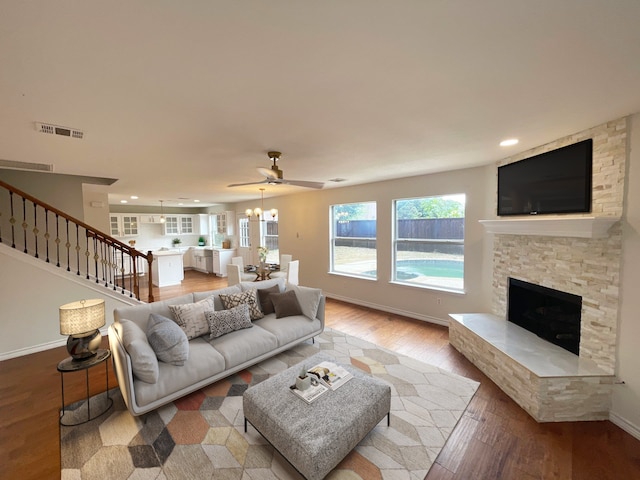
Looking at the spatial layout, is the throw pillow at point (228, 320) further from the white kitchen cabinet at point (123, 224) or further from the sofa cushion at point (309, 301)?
the white kitchen cabinet at point (123, 224)

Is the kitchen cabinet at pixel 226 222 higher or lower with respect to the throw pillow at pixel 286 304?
higher

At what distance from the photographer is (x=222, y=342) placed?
284cm

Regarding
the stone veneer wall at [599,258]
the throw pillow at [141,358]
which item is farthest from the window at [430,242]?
the throw pillow at [141,358]

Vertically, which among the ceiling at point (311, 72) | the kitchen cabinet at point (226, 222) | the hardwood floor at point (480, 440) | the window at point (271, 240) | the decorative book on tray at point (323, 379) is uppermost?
the ceiling at point (311, 72)

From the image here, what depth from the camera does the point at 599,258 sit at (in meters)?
2.39

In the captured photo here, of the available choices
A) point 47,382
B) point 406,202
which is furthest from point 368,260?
point 47,382

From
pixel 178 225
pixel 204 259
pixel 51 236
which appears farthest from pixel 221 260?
pixel 51 236

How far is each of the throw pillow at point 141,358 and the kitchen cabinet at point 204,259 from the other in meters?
7.30

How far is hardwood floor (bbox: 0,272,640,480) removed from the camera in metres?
1.83

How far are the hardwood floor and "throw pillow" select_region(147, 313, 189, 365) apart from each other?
2.89ft

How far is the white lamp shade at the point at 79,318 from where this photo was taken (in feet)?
7.21

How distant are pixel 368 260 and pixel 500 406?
3395 mm

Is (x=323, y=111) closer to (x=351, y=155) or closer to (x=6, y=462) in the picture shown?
(x=351, y=155)

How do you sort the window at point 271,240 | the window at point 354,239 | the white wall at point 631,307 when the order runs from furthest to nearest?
the window at point 271,240
the window at point 354,239
the white wall at point 631,307
